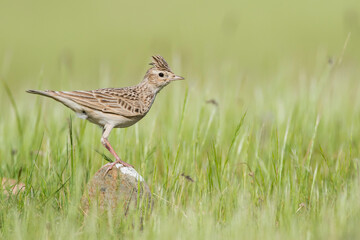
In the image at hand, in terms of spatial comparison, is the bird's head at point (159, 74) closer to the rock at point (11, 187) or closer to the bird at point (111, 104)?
the bird at point (111, 104)

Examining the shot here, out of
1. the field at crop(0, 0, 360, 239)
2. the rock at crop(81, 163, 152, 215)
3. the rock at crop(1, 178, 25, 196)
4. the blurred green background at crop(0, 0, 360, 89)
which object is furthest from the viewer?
the blurred green background at crop(0, 0, 360, 89)

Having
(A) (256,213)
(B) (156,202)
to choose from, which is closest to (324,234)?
(A) (256,213)

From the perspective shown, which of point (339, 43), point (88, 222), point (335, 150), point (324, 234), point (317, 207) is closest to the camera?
point (324, 234)

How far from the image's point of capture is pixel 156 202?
548cm

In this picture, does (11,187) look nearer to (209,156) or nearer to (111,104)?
(111,104)

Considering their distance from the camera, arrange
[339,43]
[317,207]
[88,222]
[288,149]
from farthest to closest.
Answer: [339,43] → [288,149] → [317,207] → [88,222]

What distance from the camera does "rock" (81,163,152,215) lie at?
5145 mm

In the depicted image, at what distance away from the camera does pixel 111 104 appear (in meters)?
5.54

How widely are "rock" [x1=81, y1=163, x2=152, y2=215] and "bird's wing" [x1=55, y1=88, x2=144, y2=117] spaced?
0.54 meters

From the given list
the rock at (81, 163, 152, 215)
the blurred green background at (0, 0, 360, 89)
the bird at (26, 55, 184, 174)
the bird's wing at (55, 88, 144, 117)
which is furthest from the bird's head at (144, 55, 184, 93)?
the blurred green background at (0, 0, 360, 89)

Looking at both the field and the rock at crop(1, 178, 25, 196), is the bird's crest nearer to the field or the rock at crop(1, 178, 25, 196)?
the field

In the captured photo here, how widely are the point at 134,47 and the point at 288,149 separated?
1096cm

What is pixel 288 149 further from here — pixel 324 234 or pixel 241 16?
pixel 241 16

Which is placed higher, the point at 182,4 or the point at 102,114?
the point at 182,4
